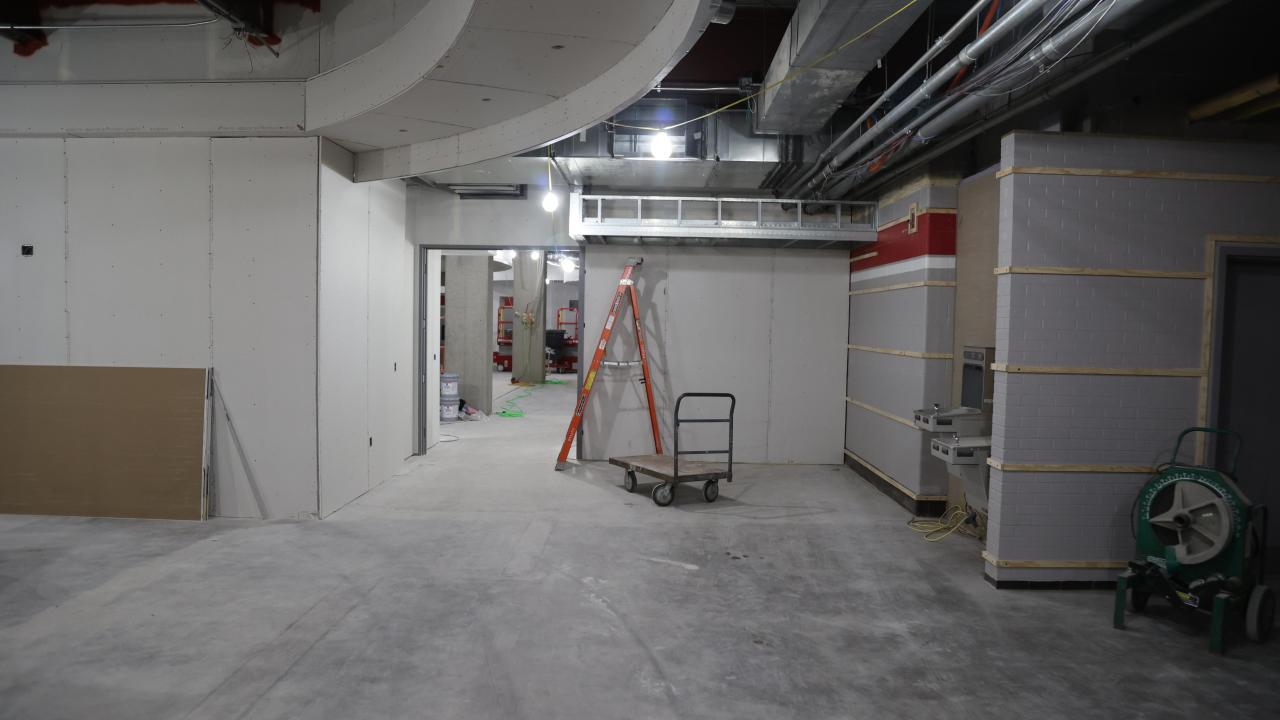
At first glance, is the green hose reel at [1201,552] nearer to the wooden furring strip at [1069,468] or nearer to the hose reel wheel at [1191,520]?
the hose reel wheel at [1191,520]

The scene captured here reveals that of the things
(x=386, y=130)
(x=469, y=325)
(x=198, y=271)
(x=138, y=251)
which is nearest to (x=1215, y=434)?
(x=386, y=130)

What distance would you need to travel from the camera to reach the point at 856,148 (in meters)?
5.20

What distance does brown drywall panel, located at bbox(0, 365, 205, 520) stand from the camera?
5.66 meters

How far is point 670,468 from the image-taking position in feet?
21.8

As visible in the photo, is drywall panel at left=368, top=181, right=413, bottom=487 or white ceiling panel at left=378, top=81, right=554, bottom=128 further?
drywall panel at left=368, top=181, right=413, bottom=487

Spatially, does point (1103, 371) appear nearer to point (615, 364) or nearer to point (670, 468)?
point (670, 468)

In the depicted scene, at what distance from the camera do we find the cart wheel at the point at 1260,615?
363 centimetres

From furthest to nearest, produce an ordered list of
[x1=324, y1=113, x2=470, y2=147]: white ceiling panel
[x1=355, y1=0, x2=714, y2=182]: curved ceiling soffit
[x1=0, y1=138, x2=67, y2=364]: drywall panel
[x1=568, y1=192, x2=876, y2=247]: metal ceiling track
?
[x1=568, y1=192, x2=876, y2=247]: metal ceiling track → [x1=0, y1=138, x2=67, y2=364]: drywall panel → [x1=324, y1=113, x2=470, y2=147]: white ceiling panel → [x1=355, y1=0, x2=714, y2=182]: curved ceiling soffit

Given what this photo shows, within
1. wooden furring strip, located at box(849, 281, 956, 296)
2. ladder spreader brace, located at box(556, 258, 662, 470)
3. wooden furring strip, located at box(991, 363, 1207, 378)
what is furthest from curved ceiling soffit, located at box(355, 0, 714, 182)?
wooden furring strip, located at box(849, 281, 956, 296)

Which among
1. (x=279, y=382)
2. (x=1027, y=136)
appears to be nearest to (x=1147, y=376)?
(x=1027, y=136)

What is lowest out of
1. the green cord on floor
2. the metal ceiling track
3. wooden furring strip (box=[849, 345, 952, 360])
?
the green cord on floor

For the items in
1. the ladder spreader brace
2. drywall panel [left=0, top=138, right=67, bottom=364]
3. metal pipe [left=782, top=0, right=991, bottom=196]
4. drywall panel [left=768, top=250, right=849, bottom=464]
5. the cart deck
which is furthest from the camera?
drywall panel [left=768, top=250, right=849, bottom=464]

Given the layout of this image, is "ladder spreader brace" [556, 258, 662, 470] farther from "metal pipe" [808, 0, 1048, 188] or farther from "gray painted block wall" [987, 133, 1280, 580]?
"gray painted block wall" [987, 133, 1280, 580]

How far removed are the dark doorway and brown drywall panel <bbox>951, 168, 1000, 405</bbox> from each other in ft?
4.68
